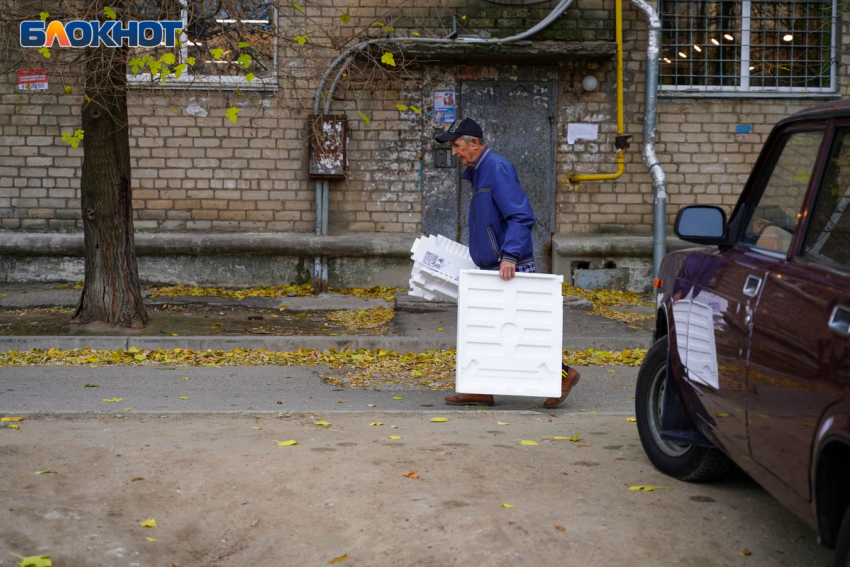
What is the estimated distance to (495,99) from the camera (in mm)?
12625

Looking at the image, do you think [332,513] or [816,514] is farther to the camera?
[332,513]

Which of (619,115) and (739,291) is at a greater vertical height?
(619,115)

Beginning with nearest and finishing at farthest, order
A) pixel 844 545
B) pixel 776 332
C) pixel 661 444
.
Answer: pixel 844 545 < pixel 776 332 < pixel 661 444

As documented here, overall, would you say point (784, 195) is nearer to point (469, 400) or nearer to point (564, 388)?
point (564, 388)

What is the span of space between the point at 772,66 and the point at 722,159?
1.51 m

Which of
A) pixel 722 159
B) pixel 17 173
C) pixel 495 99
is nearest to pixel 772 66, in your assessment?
pixel 722 159

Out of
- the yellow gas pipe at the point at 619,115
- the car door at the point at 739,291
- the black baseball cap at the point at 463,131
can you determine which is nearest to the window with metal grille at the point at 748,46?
the yellow gas pipe at the point at 619,115

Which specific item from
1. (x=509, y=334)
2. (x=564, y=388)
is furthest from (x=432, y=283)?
(x=564, y=388)

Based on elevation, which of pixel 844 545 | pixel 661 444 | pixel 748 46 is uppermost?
pixel 748 46

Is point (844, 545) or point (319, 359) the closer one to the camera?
point (844, 545)

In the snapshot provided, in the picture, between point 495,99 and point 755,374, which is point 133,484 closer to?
point 755,374

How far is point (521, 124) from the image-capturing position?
41.6 ft

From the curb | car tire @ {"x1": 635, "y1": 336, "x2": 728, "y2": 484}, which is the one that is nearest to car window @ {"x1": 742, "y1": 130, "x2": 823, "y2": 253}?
car tire @ {"x1": 635, "y1": 336, "x2": 728, "y2": 484}

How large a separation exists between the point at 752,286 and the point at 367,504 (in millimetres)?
1880
